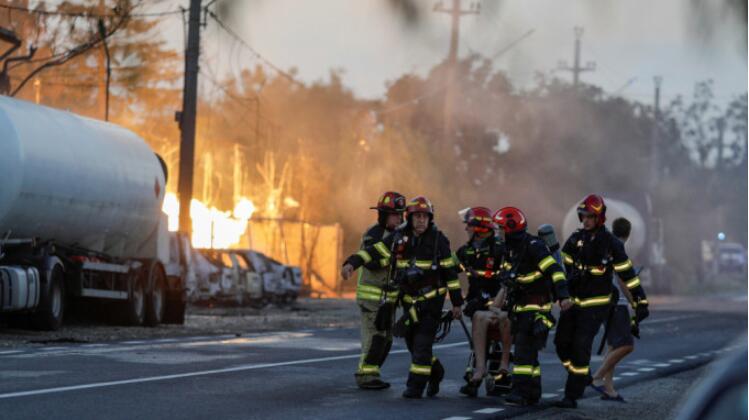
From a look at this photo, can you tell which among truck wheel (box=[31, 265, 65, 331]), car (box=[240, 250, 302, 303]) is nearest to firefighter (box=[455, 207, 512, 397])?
truck wheel (box=[31, 265, 65, 331])

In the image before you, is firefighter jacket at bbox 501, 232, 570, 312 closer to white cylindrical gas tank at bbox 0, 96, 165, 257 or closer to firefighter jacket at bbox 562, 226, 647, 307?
firefighter jacket at bbox 562, 226, 647, 307

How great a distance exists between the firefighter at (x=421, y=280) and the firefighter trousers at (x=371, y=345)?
34 cm

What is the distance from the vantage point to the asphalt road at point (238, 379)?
11.1 meters

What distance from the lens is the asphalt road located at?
436 inches

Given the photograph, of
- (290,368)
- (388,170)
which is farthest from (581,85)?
(290,368)

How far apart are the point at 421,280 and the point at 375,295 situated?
66cm

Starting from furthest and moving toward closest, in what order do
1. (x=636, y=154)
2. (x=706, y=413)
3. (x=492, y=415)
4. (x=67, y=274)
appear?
1. (x=636, y=154)
2. (x=67, y=274)
3. (x=492, y=415)
4. (x=706, y=413)

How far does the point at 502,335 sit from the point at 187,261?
1980 centimetres

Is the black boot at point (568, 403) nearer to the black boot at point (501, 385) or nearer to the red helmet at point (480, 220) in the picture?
the black boot at point (501, 385)

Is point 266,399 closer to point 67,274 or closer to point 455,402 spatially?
point 455,402

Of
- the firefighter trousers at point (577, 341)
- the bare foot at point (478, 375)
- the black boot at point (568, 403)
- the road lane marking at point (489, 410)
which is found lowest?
the road lane marking at point (489, 410)

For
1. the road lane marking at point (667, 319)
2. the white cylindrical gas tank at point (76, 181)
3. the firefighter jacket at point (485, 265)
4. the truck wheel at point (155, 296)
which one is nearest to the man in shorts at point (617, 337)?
the firefighter jacket at point (485, 265)

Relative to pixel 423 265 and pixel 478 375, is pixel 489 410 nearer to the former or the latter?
pixel 478 375

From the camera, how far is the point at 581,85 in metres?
78.1
